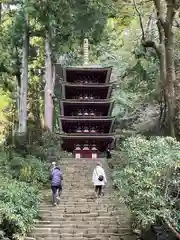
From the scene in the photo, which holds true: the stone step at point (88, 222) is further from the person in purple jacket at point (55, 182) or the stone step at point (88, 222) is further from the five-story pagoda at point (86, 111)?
the five-story pagoda at point (86, 111)

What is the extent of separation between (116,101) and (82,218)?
67.6ft

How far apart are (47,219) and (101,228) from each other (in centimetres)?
190

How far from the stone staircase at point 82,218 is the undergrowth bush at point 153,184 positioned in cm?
160

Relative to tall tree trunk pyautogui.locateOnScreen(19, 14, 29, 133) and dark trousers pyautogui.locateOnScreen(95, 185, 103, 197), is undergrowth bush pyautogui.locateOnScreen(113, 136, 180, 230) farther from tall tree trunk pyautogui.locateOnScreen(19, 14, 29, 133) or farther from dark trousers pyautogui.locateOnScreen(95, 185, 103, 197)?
tall tree trunk pyautogui.locateOnScreen(19, 14, 29, 133)

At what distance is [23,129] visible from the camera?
2711 centimetres

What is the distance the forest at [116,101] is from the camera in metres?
12.4

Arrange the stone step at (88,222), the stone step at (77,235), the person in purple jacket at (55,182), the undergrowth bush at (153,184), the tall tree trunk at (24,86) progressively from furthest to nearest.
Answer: the tall tree trunk at (24,86) → the person in purple jacket at (55,182) → the stone step at (88,222) → the stone step at (77,235) → the undergrowth bush at (153,184)

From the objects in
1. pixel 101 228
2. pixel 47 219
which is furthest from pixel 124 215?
pixel 47 219

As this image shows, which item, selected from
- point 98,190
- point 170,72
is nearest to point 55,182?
point 98,190

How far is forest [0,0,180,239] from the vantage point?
1241 cm

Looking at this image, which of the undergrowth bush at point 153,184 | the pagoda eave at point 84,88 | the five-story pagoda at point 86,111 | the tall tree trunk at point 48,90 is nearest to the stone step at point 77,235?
the undergrowth bush at point 153,184

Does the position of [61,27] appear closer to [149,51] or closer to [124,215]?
[149,51]

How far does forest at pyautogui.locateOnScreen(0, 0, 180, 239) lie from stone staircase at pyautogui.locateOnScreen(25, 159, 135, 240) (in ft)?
1.53

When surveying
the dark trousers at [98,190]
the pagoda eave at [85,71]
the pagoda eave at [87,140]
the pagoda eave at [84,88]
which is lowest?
the pagoda eave at [87,140]
